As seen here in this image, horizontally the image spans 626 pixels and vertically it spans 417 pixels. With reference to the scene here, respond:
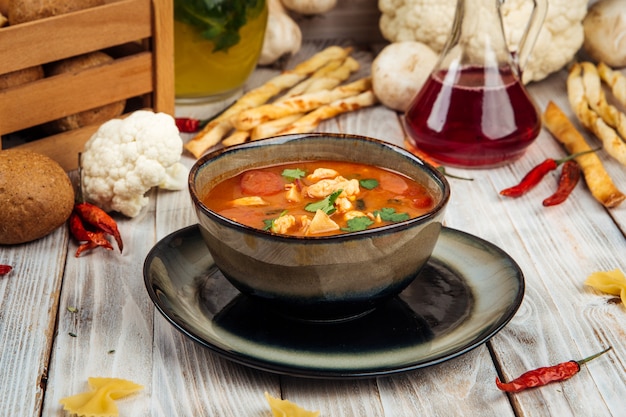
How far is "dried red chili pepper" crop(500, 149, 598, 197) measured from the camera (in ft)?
7.26

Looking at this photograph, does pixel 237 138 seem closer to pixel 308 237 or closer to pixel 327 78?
pixel 327 78

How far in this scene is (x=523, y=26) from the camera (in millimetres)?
2729

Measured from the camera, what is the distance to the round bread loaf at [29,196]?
1.81m

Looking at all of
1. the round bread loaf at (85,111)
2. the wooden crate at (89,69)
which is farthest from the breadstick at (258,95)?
the round bread loaf at (85,111)

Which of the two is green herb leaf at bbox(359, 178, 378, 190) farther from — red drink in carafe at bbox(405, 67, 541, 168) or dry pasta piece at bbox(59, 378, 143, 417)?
red drink in carafe at bbox(405, 67, 541, 168)

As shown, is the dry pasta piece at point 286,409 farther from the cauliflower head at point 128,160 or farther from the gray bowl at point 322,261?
the cauliflower head at point 128,160

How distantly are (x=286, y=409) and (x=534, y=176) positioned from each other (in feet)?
3.95

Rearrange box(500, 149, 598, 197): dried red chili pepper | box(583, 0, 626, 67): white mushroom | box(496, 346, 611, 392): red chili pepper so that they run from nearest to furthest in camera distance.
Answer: box(496, 346, 611, 392): red chili pepper < box(500, 149, 598, 197): dried red chili pepper < box(583, 0, 626, 67): white mushroom

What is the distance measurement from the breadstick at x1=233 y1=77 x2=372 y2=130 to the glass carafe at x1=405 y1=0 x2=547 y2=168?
38 centimetres

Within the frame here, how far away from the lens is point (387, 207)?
1516 mm

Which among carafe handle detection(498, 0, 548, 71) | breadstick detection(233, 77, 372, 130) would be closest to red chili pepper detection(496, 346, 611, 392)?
carafe handle detection(498, 0, 548, 71)

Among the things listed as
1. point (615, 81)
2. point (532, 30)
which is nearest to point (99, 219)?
point (532, 30)

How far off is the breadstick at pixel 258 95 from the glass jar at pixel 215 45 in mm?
100

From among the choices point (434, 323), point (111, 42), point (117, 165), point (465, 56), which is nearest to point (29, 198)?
point (117, 165)
